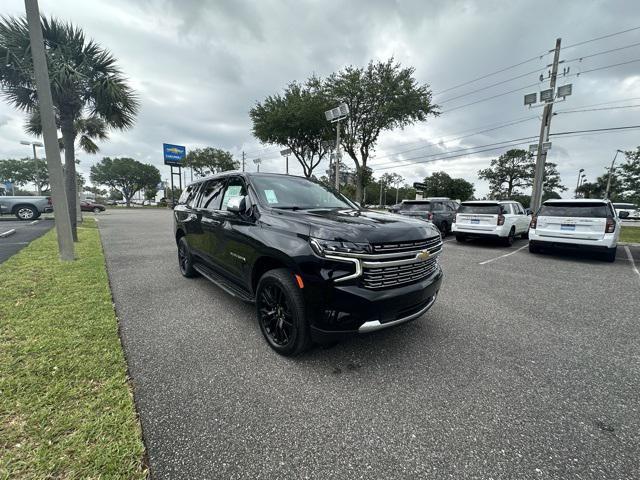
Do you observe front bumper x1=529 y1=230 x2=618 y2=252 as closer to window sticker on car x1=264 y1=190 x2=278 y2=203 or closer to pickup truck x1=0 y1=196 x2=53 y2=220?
window sticker on car x1=264 y1=190 x2=278 y2=203

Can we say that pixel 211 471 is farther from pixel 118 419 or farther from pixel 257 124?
pixel 257 124

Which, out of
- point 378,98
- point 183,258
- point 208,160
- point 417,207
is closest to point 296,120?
point 378,98

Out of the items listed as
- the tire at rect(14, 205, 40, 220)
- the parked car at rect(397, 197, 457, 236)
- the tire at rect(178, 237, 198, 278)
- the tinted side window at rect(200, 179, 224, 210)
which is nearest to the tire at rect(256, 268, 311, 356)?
the tinted side window at rect(200, 179, 224, 210)

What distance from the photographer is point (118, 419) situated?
1.88 m

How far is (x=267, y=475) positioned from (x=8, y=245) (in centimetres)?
1012

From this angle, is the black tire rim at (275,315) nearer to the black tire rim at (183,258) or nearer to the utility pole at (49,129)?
the black tire rim at (183,258)

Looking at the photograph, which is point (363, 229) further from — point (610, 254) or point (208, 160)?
point (208, 160)

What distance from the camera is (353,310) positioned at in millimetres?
2287

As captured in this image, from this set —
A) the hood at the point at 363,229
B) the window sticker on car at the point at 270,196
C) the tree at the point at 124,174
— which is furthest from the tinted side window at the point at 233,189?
the tree at the point at 124,174

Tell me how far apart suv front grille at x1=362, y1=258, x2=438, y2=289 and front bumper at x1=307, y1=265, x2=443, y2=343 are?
6 cm

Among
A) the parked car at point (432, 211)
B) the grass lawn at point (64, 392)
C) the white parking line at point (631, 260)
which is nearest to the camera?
the grass lawn at point (64, 392)

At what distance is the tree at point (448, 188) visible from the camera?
72.2m

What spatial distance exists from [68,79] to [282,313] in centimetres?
990

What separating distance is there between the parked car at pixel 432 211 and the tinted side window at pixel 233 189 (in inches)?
332
